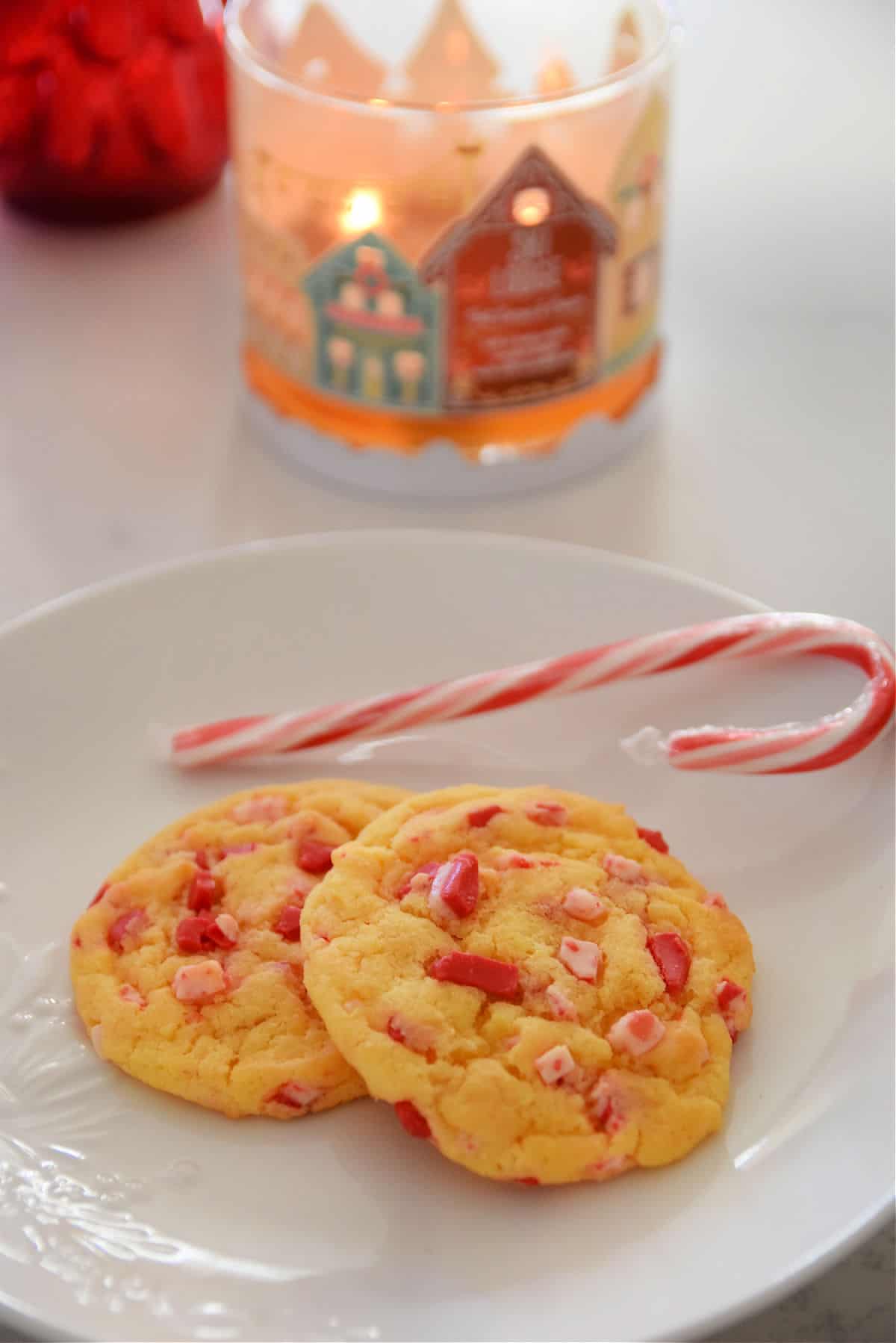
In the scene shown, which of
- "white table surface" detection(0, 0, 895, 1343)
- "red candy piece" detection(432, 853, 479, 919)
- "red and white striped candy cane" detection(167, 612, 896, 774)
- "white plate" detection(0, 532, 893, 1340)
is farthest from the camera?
"white table surface" detection(0, 0, 895, 1343)

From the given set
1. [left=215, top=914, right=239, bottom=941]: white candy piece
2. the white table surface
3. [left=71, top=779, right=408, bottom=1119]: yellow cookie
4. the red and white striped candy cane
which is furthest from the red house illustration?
[left=215, top=914, right=239, bottom=941]: white candy piece

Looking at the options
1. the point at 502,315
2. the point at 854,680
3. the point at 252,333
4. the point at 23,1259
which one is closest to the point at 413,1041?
the point at 23,1259

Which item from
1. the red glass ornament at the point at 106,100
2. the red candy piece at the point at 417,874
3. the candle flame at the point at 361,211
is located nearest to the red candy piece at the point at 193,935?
the red candy piece at the point at 417,874

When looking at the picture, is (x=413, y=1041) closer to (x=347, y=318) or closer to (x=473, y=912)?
(x=473, y=912)

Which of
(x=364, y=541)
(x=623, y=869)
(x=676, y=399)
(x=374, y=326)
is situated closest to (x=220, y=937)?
(x=623, y=869)

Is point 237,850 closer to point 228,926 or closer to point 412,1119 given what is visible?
point 228,926

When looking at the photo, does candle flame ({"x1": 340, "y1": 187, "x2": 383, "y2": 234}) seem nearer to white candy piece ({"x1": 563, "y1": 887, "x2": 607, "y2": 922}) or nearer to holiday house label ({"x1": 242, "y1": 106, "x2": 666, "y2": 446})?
holiday house label ({"x1": 242, "y1": 106, "x2": 666, "y2": 446})
